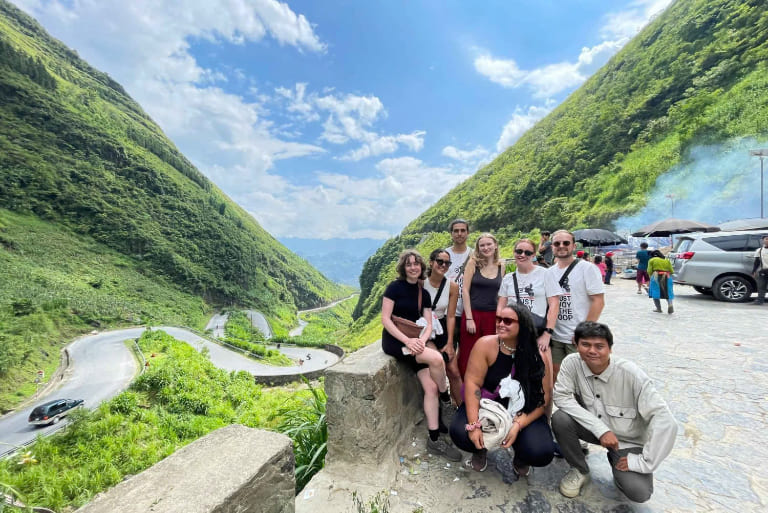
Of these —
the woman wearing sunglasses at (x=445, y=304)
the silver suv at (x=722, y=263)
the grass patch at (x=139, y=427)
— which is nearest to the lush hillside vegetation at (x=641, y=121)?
the silver suv at (x=722, y=263)

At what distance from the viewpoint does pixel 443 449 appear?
3076 millimetres

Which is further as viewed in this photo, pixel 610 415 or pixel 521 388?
pixel 521 388

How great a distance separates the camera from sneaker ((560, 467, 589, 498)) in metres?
2.51

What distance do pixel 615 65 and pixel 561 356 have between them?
66.9 metres

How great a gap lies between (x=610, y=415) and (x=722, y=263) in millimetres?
9878

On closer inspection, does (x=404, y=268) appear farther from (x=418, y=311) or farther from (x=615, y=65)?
(x=615, y=65)

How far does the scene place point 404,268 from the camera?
3230 millimetres

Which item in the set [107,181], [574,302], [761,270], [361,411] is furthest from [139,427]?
[107,181]

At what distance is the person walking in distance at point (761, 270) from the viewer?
7.94 meters

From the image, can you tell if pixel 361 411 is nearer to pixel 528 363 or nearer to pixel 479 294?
pixel 528 363

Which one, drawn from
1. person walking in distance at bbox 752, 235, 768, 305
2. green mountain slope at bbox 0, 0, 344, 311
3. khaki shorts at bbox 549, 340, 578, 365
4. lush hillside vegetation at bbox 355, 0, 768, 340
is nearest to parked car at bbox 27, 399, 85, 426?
khaki shorts at bbox 549, 340, 578, 365

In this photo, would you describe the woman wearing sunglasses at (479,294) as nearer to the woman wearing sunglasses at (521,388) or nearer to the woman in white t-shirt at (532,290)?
the woman in white t-shirt at (532,290)

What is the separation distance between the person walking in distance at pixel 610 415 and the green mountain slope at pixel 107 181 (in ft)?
334

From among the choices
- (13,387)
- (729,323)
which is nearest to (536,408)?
(729,323)
